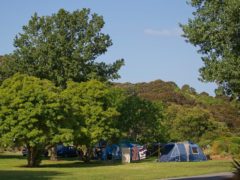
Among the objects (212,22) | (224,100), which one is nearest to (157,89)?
(224,100)

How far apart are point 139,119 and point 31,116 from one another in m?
19.3

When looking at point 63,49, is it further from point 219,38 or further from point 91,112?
point 219,38

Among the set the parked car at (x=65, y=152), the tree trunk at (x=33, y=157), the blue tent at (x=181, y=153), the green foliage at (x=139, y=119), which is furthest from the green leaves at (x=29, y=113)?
the parked car at (x=65, y=152)

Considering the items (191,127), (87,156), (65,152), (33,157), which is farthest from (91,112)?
(191,127)

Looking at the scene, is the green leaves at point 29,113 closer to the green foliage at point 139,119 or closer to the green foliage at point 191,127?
the green foliage at point 139,119

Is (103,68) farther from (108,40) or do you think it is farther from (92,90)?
(92,90)

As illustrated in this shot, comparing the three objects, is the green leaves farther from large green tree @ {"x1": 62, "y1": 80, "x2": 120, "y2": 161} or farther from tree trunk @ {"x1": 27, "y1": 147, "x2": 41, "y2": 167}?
large green tree @ {"x1": 62, "y1": 80, "x2": 120, "y2": 161}

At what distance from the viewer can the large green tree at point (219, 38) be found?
20172mm

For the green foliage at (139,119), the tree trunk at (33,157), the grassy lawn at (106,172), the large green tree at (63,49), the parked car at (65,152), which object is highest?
the large green tree at (63,49)

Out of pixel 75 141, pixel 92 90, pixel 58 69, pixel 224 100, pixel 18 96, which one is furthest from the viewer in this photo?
pixel 224 100

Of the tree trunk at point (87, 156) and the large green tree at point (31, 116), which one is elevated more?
the large green tree at point (31, 116)

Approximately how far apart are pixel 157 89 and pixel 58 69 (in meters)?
73.1

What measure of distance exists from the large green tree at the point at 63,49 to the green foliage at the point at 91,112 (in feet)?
13.0

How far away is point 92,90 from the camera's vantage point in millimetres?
40375
